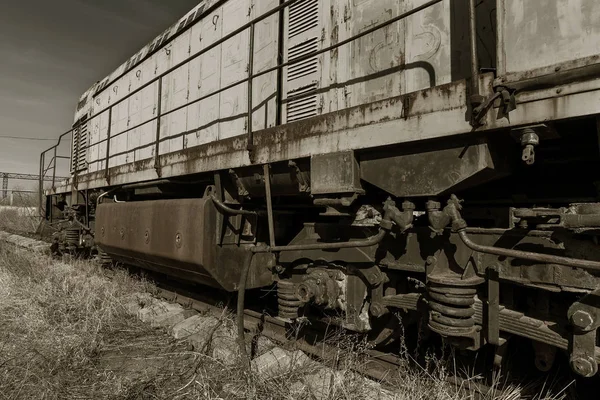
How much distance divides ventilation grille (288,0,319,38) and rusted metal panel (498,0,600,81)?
215cm

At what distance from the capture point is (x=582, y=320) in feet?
6.43

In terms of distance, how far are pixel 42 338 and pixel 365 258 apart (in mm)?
3139

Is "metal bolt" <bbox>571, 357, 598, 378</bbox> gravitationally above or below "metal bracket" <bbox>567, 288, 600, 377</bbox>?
below

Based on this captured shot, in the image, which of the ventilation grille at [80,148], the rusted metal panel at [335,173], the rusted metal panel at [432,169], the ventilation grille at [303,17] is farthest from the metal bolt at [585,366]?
the ventilation grille at [80,148]

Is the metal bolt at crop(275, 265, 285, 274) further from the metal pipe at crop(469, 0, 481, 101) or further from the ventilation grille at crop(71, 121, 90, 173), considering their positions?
the ventilation grille at crop(71, 121, 90, 173)

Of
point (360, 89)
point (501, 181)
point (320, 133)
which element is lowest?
point (501, 181)

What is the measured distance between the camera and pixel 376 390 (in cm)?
275

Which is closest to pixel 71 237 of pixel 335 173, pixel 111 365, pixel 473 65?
pixel 111 365

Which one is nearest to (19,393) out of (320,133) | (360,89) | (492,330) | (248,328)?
(248,328)

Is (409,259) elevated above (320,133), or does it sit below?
below

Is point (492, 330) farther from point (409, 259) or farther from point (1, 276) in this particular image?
point (1, 276)

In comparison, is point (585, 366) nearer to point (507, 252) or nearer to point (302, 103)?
point (507, 252)

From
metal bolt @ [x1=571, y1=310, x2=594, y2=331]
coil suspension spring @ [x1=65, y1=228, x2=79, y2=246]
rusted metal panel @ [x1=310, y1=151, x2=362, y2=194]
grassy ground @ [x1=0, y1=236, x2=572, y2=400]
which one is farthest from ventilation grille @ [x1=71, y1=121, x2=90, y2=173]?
metal bolt @ [x1=571, y1=310, x2=594, y2=331]

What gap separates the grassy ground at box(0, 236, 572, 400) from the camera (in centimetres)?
278
